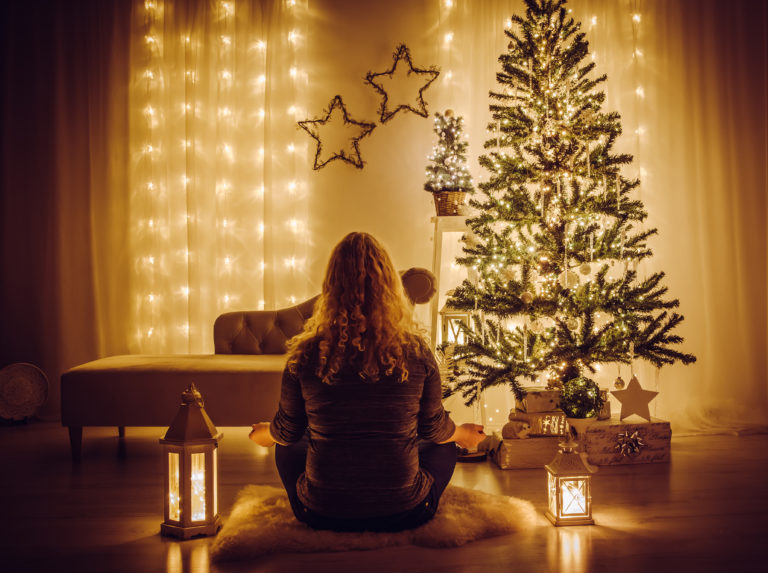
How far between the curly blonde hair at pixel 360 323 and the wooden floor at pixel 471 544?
1.92 feet

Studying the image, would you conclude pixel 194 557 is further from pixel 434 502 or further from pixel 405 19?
pixel 405 19

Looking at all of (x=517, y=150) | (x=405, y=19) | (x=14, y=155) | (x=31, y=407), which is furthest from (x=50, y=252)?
(x=517, y=150)

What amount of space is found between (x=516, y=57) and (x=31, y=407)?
3724 mm

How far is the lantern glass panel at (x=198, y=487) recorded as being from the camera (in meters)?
2.21

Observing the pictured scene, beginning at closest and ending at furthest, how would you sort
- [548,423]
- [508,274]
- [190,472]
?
[190,472] → [548,423] → [508,274]

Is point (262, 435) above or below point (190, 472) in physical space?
above

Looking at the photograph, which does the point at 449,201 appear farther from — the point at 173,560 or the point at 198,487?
the point at 173,560

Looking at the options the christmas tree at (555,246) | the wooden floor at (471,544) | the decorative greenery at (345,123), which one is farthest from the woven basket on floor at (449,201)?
the wooden floor at (471,544)

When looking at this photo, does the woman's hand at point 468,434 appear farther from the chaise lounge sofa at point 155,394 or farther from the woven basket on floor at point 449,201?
the woven basket on floor at point 449,201

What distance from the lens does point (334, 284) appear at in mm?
2064

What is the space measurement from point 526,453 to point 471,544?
114 centimetres

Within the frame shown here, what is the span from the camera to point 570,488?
2346 mm

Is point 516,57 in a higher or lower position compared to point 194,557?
higher

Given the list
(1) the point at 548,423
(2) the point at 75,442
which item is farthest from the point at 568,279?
(2) the point at 75,442
